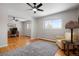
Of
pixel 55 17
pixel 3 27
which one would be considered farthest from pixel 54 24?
pixel 3 27

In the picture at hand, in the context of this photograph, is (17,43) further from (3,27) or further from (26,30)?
(3,27)

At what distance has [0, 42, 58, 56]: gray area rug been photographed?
165 centimetres

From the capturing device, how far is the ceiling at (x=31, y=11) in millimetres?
1567

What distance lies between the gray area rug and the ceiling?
0.65 meters

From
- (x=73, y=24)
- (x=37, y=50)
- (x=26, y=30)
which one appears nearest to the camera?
(x=73, y=24)

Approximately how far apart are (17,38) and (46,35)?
65cm

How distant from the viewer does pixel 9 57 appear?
5.27 feet

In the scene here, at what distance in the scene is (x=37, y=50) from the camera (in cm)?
172

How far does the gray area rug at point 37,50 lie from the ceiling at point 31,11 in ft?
2.13

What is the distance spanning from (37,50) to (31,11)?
0.82m

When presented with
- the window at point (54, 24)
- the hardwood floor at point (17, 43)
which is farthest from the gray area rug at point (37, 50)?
the window at point (54, 24)

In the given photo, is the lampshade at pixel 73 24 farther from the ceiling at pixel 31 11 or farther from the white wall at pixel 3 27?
the white wall at pixel 3 27

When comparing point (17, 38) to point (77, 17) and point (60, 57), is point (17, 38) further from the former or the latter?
point (77, 17)

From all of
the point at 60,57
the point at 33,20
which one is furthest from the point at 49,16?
the point at 60,57
